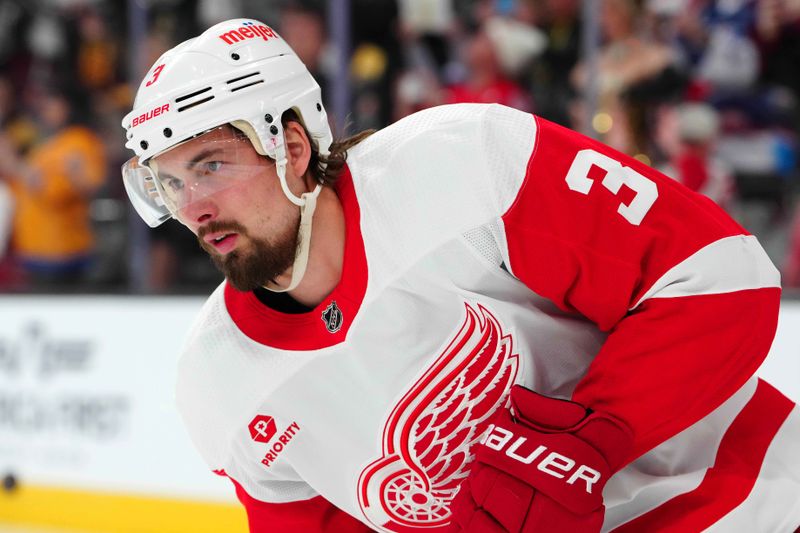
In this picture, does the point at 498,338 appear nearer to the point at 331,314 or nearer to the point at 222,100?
the point at 331,314

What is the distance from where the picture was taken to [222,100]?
1.51 metres

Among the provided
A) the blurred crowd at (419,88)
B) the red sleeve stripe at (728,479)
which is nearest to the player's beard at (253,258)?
the red sleeve stripe at (728,479)

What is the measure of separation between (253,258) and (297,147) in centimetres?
20

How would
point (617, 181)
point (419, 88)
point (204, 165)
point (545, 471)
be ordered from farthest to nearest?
1. point (419, 88)
2. point (204, 165)
3. point (617, 181)
4. point (545, 471)

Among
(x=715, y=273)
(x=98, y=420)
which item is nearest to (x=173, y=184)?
(x=715, y=273)

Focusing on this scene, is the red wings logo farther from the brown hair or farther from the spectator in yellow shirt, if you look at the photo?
the spectator in yellow shirt

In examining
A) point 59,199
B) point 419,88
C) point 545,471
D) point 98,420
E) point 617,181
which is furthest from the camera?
point 59,199

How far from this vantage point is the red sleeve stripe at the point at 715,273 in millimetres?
1383

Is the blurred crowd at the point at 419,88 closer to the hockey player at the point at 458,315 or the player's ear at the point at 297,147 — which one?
the hockey player at the point at 458,315

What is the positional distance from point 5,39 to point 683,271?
17.2ft

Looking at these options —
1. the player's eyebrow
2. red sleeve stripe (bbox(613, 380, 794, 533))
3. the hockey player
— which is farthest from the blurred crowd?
the player's eyebrow

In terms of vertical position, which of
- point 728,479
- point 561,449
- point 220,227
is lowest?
point 728,479

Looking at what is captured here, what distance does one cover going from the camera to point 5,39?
5.80m

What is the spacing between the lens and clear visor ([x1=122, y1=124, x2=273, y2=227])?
1.54 metres
